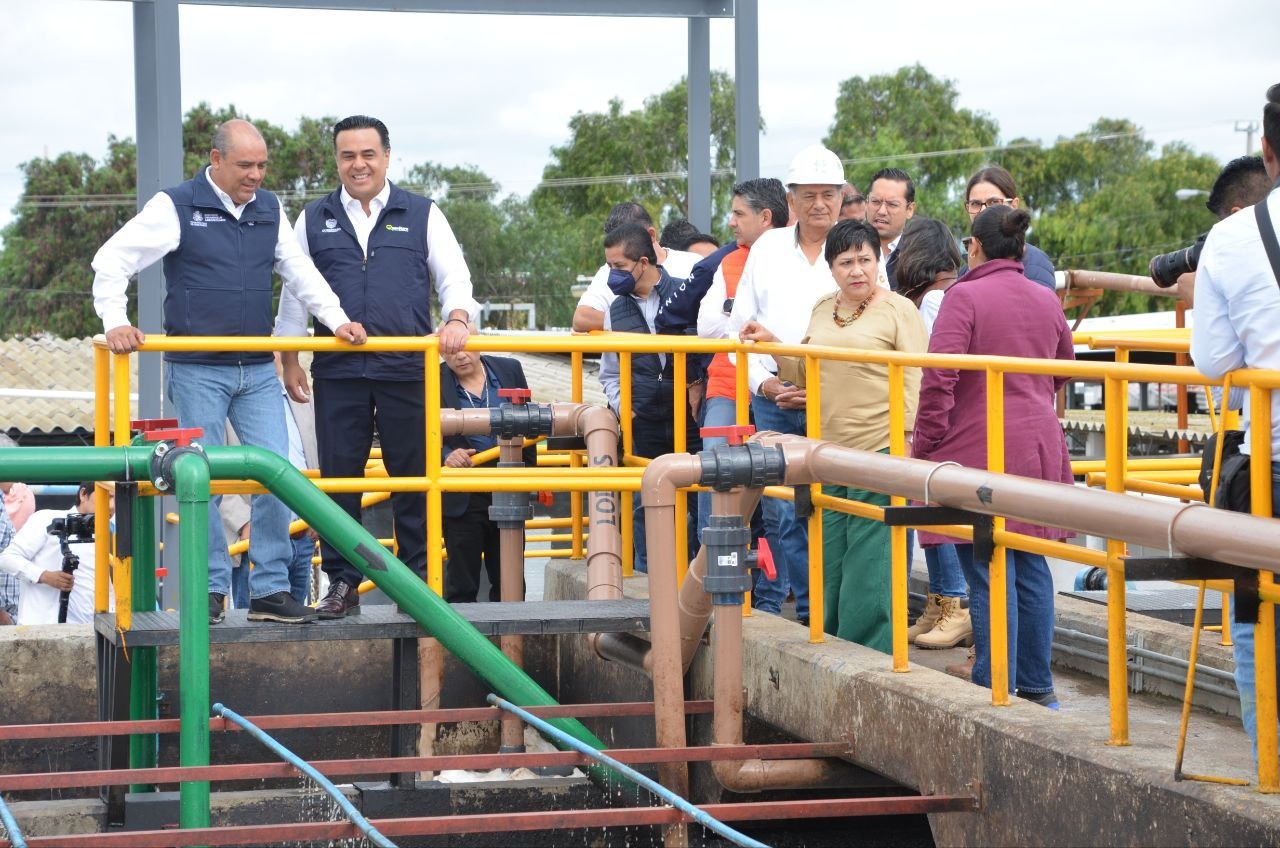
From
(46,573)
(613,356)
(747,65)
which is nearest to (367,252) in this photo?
(613,356)

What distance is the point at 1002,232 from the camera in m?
5.36

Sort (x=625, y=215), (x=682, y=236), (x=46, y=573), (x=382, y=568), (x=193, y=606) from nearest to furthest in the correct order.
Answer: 1. (x=193, y=606)
2. (x=382, y=568)
3. (x=625, y=215)
4. (x=46, y=573)
5. (x=682, y=236)

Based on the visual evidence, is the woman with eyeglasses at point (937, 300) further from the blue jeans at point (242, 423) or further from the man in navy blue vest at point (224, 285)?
the blue jeans at point (242, 423)

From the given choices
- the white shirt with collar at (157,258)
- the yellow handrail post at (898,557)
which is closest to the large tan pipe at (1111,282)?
the yellow handrail post at (898,557)

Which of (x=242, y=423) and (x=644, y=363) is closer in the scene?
(x=242, y=423)

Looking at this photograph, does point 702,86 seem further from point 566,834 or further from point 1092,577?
point 566,834

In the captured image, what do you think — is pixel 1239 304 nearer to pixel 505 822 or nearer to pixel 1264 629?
pixel 1264 629

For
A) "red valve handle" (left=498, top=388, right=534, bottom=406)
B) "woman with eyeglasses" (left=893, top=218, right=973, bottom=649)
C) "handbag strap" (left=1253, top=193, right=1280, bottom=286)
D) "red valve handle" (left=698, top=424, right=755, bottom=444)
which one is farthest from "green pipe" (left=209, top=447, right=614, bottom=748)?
"handbag strap" (left=1253, top=193, right=1280, bottom=286)

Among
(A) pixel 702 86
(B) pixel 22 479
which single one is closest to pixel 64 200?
(A) pixel 702 86

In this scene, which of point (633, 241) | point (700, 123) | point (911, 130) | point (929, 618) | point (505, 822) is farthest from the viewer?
point (911, 130)

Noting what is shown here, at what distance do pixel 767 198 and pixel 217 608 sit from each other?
3085 millimetres

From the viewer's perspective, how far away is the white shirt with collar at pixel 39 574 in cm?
893

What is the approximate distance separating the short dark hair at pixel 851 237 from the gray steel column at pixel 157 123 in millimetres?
3629

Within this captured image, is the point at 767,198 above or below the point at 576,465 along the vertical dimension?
above
